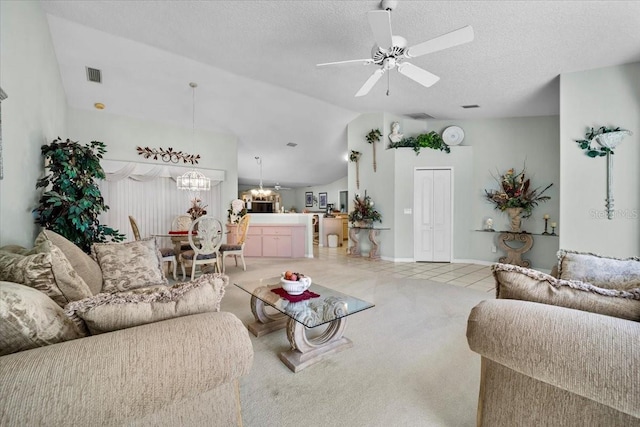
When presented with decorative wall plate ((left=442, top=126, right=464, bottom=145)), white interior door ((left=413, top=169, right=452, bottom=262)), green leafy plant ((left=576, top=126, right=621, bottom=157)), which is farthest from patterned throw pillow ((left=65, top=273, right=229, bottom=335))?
decorative wall plate ((left=442, top=126, right=464, bottom=145))

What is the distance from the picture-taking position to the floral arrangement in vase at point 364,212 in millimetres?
6055

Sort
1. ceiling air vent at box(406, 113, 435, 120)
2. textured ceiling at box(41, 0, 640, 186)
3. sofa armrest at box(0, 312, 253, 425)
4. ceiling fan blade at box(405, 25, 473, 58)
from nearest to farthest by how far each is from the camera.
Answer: sofa armrest at box(0, 312, 253, 425), ceiling fan blade at box(405, 25, 473, 58), textured ceiling at box(41, 0, 640, 186), ceiling air vent at box(406, 113, 435, 120)

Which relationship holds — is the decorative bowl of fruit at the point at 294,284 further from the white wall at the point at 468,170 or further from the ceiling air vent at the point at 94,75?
the ceiling air vent at the point at 94,75

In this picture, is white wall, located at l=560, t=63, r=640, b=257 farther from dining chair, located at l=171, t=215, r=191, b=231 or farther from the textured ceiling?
dining chair, located at l=171, t=215, r=191, b=231

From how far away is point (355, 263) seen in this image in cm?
573

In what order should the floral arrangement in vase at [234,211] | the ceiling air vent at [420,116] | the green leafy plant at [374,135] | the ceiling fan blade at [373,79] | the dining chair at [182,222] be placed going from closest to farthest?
the ceiling fan blade at [373,79], the dining chair at [182,222], the ceiling air vent at [420,116], the green leafy plant at [374,135], the floral arrangement in vase at [234,211]

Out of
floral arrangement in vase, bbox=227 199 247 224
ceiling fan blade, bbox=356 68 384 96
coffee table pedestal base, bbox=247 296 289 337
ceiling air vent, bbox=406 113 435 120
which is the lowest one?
coffee table pedestal base, bbox=247 296 289 337

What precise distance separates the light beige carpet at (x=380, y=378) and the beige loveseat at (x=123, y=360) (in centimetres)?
68

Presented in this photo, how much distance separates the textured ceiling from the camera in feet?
9.16

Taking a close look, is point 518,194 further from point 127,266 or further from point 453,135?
point 127,266

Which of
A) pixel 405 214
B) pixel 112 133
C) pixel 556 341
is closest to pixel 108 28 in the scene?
pixel 112 133

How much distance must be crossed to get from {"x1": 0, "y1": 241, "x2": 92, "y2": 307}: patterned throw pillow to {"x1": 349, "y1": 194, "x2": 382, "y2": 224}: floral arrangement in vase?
17.2ft

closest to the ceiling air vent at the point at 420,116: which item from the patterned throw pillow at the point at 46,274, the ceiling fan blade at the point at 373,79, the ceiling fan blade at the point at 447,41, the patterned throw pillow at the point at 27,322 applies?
the ceiling fan blade at the point at 373,79

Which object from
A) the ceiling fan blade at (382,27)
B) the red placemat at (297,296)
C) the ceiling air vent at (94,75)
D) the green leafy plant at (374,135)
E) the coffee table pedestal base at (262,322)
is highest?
the ceiling air vent at (94,75)
